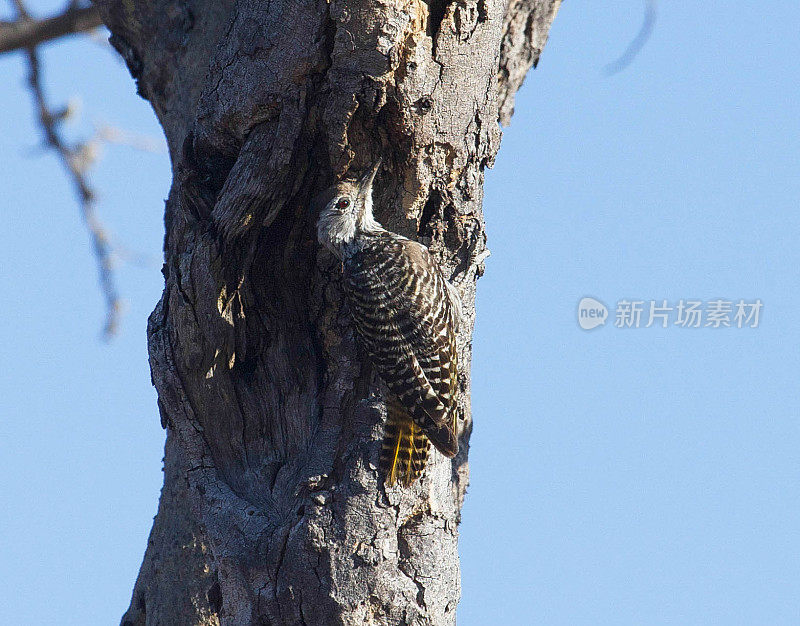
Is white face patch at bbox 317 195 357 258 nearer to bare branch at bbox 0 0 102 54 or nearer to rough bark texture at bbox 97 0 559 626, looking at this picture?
rough bark texture at bbox 97 0 559 626

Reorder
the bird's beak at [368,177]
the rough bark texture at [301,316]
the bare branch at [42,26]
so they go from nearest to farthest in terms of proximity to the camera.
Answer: the rough bark texture at [301,316], the bird's beak at [368,177], the bare branch at [42,26]

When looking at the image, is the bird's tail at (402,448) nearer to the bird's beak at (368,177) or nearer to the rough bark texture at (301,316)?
the rough bark texture at (301,316)

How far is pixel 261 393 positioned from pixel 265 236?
2.41 ft

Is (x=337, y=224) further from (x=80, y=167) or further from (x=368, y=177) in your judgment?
(x=80, y=167)

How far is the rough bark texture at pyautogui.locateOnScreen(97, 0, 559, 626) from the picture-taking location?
3.89m

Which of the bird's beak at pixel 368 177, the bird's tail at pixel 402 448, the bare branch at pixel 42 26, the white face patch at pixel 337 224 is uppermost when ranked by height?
the bare branch at pixel 42 26

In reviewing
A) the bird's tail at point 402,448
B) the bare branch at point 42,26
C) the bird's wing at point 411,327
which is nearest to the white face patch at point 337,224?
the bird's wing at point 411,327

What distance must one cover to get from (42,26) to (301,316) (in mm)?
3079

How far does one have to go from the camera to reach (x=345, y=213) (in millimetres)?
4176

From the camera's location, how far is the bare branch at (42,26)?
597 cm

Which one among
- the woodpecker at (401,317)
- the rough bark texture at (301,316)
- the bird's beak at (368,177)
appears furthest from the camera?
the bird's beak at (368,177)

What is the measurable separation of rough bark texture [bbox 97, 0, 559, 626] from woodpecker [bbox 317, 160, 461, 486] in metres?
0.09

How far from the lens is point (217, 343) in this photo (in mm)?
4156

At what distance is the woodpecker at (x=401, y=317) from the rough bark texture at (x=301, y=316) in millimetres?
92
